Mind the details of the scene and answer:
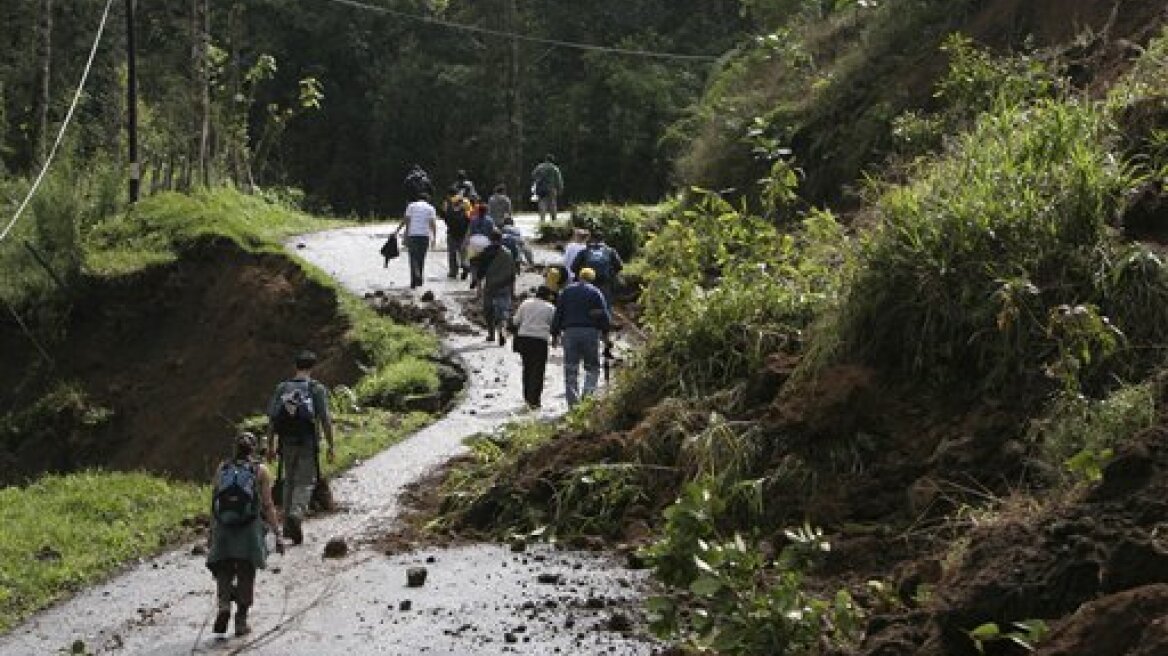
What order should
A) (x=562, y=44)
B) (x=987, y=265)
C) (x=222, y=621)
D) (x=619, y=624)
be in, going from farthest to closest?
1. (x=562, y=44)
2. (x=987, y=265)
3. (x=222, y=621)
4. (x=619, y=624)

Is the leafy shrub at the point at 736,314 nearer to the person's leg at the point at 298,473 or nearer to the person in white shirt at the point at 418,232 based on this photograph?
the person's leg at the point at 298,473

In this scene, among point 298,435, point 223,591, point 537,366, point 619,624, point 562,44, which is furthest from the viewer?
point 562,44

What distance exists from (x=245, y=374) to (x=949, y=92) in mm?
11761

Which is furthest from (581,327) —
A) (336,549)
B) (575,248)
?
(575,248)

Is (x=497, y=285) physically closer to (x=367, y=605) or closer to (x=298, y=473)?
(x=298, y=473)

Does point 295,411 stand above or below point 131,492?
above

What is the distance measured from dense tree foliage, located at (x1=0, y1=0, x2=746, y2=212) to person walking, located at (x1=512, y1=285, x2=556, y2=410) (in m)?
28.4

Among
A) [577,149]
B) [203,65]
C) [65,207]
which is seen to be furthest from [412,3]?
[65,207]

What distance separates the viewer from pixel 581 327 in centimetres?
1753

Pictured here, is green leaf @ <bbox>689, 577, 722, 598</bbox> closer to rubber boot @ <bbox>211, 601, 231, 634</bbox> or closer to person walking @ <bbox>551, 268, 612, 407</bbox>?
rubber boot @ <bbox>211, 601, 231, 634</bbox>

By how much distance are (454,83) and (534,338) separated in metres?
35.9

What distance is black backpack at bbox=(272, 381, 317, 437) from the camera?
1386cm

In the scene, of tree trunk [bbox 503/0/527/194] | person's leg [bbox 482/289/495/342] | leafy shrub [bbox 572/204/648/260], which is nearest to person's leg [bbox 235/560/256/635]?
person's leg [bbox 482/289/495/342]

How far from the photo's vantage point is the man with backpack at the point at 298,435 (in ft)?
45.5
